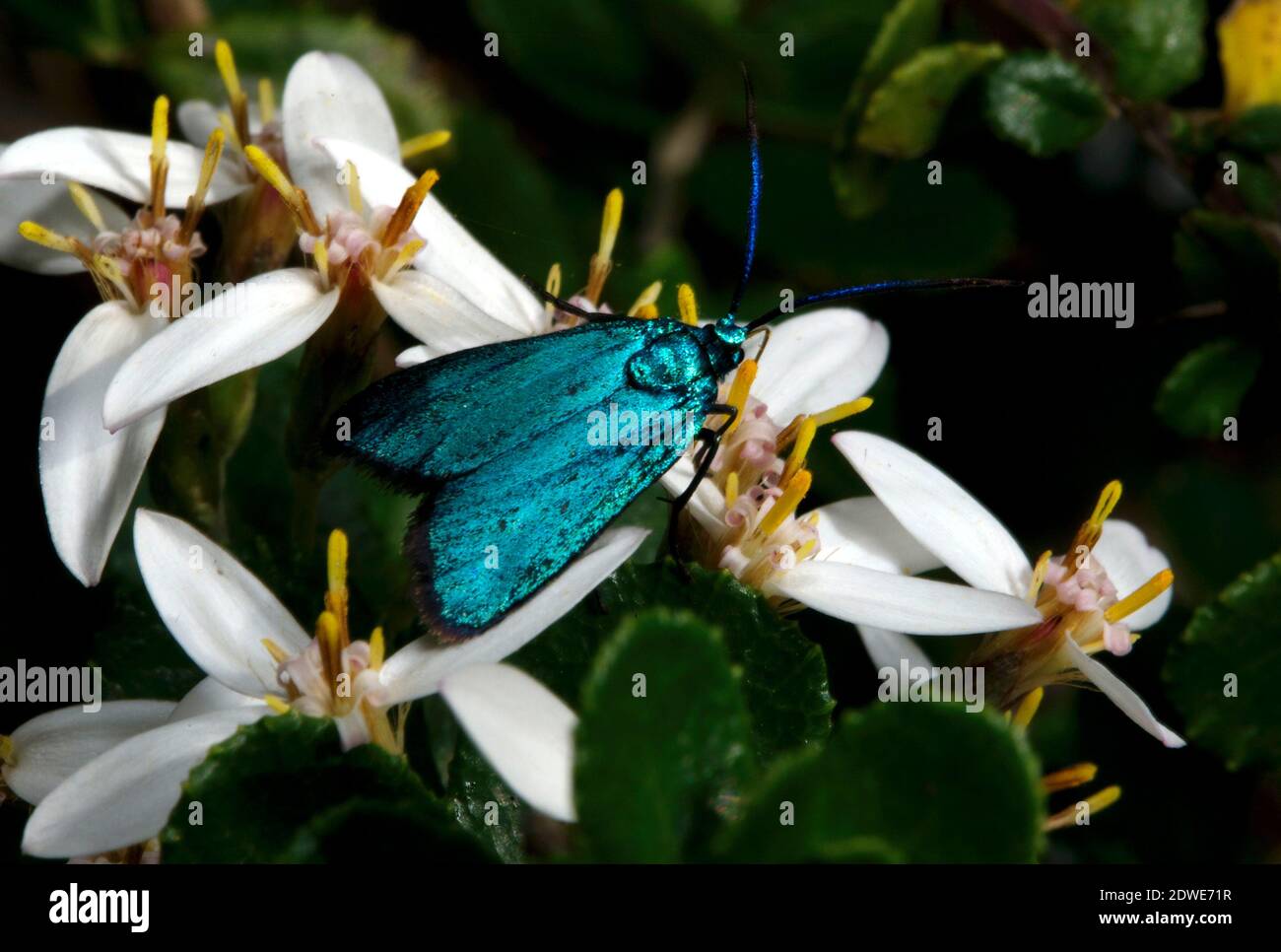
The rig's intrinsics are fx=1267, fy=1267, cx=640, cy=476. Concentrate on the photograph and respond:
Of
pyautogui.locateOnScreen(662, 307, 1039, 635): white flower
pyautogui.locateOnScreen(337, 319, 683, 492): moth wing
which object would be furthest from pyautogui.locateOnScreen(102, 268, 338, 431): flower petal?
pyautogui.locateOnScreen(662, 307, 1039, 635): white flower

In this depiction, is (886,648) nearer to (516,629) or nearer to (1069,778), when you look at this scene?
(1069,778)

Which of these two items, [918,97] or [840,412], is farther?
[918,97]

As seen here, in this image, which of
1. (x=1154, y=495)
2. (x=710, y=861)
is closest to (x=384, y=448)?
(x=710, y=861)

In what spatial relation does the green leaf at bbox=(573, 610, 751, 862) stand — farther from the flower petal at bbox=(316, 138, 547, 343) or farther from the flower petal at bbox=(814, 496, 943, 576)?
the flower petal at bbox=(316, 138, 547, 343)

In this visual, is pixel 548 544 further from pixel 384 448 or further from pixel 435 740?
pixel 435 740

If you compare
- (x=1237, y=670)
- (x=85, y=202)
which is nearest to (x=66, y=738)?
(x=85, y=202)

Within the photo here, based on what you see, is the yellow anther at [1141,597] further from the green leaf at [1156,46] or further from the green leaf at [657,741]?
the green leaf at [1156,46]
